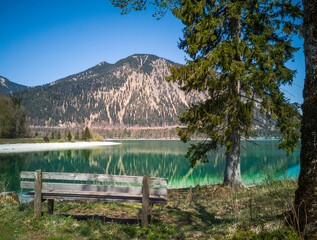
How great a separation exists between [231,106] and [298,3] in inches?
187

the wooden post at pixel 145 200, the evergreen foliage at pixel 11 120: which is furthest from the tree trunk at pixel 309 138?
the evergreen foliage at pixel 11 120

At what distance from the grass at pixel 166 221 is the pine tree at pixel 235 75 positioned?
2.23 meters

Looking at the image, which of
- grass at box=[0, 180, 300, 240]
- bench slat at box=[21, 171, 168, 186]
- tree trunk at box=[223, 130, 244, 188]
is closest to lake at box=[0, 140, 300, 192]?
tree trunk at box=[223, 130, 244, 188]

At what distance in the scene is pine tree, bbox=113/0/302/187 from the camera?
7.58 meters

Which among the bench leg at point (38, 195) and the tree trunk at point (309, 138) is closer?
the tree trunk at point (309, 138)

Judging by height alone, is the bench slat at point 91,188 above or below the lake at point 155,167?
above

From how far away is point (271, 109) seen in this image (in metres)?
8.05

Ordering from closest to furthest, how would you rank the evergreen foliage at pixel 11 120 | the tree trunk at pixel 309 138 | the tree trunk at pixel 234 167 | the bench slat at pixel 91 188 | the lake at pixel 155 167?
1. the tree trunk at pixel 309 138
2. the bench slat at pixel 91 188
3. the tree trunk at pixel 234 167
4. the lake at pixel 155 167
5. the evergreen foliage at pixel 11 120

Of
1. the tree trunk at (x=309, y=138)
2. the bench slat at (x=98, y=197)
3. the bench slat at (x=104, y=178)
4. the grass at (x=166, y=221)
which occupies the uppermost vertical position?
the tree trunk at (x=309, y=138)

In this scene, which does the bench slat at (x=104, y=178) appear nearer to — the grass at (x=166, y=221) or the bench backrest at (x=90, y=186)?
the bench backrest at (x=90, y=186)

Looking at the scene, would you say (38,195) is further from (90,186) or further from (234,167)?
(234,167)

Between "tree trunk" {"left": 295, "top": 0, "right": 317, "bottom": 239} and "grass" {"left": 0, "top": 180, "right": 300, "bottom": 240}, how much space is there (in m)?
0.32

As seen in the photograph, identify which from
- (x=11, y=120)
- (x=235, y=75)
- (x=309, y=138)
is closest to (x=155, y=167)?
(x=235, y=75)

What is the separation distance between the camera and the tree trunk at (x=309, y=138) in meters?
2.99
